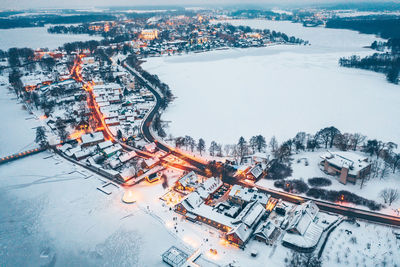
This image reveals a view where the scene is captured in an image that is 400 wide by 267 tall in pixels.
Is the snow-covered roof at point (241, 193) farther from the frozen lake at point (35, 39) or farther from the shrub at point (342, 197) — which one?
the frozen lake at point (35, 39)

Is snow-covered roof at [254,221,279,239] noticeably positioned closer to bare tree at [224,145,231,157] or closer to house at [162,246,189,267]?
house at [162,246,189,267]

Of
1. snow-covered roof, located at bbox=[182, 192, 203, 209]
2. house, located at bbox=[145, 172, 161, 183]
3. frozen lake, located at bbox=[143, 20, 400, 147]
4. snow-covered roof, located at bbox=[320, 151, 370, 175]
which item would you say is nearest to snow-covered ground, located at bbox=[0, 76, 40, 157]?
house, located at bbox=[145, 172, 161, 183]

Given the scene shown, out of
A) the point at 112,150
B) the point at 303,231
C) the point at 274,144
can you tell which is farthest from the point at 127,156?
the point at 303,231

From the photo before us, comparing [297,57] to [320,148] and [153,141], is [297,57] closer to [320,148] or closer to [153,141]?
[320,148]

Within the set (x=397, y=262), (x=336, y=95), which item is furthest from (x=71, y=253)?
(x=336, y=95)

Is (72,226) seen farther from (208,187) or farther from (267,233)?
(267,233)
